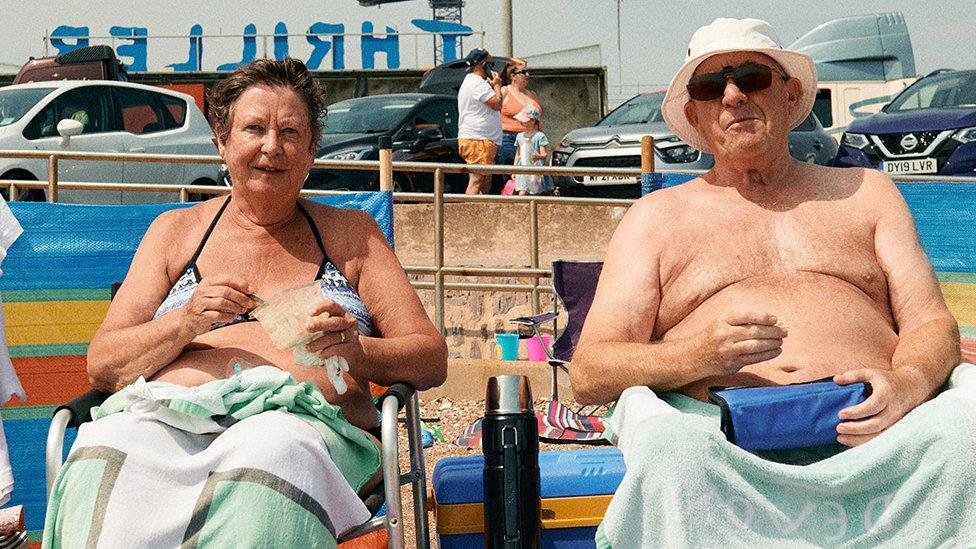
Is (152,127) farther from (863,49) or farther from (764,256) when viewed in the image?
(863,49)

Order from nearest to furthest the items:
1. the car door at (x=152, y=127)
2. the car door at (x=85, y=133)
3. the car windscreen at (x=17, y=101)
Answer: the car door at (x=85, y=133)
the car windscreen at (x=17, y=101)
the car door at (x=152, y=127)

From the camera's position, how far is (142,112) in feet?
41.9

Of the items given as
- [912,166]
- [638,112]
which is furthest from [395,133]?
[912,166]

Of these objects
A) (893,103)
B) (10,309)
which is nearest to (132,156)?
(10,309)

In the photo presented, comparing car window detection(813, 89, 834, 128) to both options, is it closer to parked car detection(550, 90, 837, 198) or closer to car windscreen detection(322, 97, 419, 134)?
parked car detection(550, 90, 837, 198)

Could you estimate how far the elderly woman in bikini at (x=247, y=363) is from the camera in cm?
268

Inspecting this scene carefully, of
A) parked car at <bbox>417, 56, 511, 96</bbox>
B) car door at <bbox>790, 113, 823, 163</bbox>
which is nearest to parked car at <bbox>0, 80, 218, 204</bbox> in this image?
car door at <bbox>790, 113, 823, 163</bbox>

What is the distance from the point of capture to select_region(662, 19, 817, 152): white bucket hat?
11.3 feet

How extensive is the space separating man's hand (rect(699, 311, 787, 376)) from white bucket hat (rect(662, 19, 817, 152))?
904 millimetres

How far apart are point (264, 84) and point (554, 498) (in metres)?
1.37

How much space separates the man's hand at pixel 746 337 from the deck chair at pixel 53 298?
160 cm

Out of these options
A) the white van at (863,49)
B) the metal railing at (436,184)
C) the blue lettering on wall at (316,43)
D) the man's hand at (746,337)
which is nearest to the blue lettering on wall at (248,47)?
the blue lettering on wall at (316,43)

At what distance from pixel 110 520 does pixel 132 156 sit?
14.8 feet

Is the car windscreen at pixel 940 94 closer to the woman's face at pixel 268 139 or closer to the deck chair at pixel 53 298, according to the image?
the deck chair at pixel 53 298
